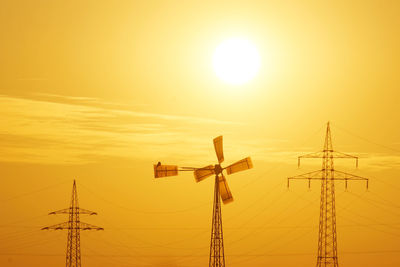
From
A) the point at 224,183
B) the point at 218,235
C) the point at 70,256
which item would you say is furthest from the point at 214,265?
the point at 70,256

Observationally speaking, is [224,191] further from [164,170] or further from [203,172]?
[164,170]

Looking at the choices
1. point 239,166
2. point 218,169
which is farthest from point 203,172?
point 239,166

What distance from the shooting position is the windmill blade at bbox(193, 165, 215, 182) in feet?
365

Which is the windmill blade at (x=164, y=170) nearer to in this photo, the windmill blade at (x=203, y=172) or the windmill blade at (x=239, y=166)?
the windmill blade at (x=203, y=172)

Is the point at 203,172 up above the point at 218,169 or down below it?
below

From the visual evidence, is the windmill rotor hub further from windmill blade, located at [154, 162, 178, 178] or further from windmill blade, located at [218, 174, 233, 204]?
windmill blade, located at [154, 162, 178, 178]

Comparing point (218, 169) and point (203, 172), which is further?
point (203, 172)

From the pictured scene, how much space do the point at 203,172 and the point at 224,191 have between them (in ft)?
11.5

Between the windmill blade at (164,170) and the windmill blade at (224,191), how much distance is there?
5.50 m

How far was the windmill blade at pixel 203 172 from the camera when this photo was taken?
365ft

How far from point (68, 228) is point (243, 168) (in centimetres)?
4110

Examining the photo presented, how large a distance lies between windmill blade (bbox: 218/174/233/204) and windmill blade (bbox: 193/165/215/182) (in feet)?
4.28

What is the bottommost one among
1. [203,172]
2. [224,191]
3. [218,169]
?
[224,191]

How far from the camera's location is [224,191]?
112562 mm
